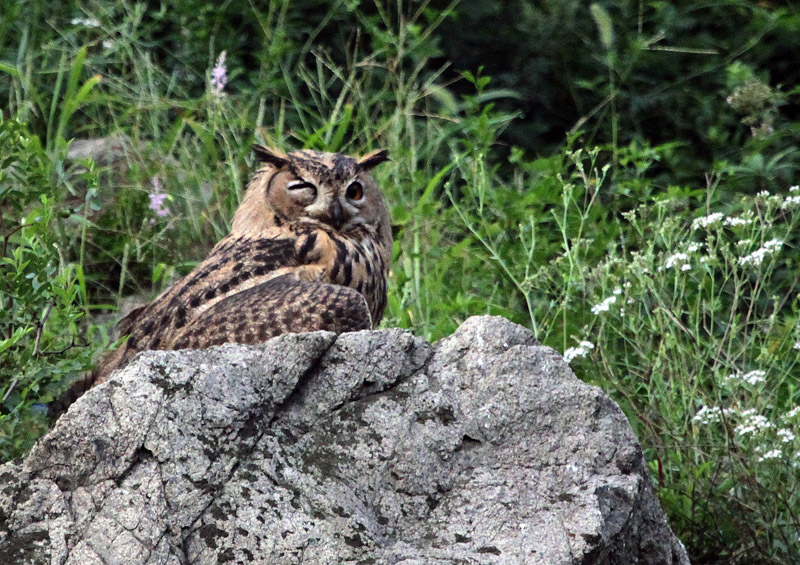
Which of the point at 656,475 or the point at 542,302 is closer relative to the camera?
the point at 656,475

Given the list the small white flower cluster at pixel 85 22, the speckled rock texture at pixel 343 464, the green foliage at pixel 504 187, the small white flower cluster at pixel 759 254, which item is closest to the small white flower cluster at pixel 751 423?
the green foliage at pixel 504 187

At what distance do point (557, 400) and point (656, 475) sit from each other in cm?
119

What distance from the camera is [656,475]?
354 cm

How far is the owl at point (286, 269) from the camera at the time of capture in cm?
319

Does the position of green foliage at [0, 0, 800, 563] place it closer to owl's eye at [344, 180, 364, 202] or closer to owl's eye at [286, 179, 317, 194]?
owl's eye at [344, 180, 364, 202]

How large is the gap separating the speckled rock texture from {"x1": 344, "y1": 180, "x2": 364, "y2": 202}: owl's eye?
1.29 meters

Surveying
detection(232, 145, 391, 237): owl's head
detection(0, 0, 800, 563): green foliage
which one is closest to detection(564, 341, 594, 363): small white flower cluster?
detection(0, 0, 800, 563): green foliage

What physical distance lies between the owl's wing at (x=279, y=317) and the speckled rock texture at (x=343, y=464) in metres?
0.57

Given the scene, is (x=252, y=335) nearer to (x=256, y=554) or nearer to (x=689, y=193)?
(x=256, y=554)

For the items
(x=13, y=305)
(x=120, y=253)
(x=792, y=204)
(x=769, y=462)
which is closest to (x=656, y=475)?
(x=769, y=462)

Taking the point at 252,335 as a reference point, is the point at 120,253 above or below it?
below

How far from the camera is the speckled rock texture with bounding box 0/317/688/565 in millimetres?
2166

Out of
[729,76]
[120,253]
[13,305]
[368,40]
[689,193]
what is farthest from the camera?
[368,40]

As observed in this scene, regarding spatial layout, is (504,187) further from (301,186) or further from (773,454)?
(773,454)
